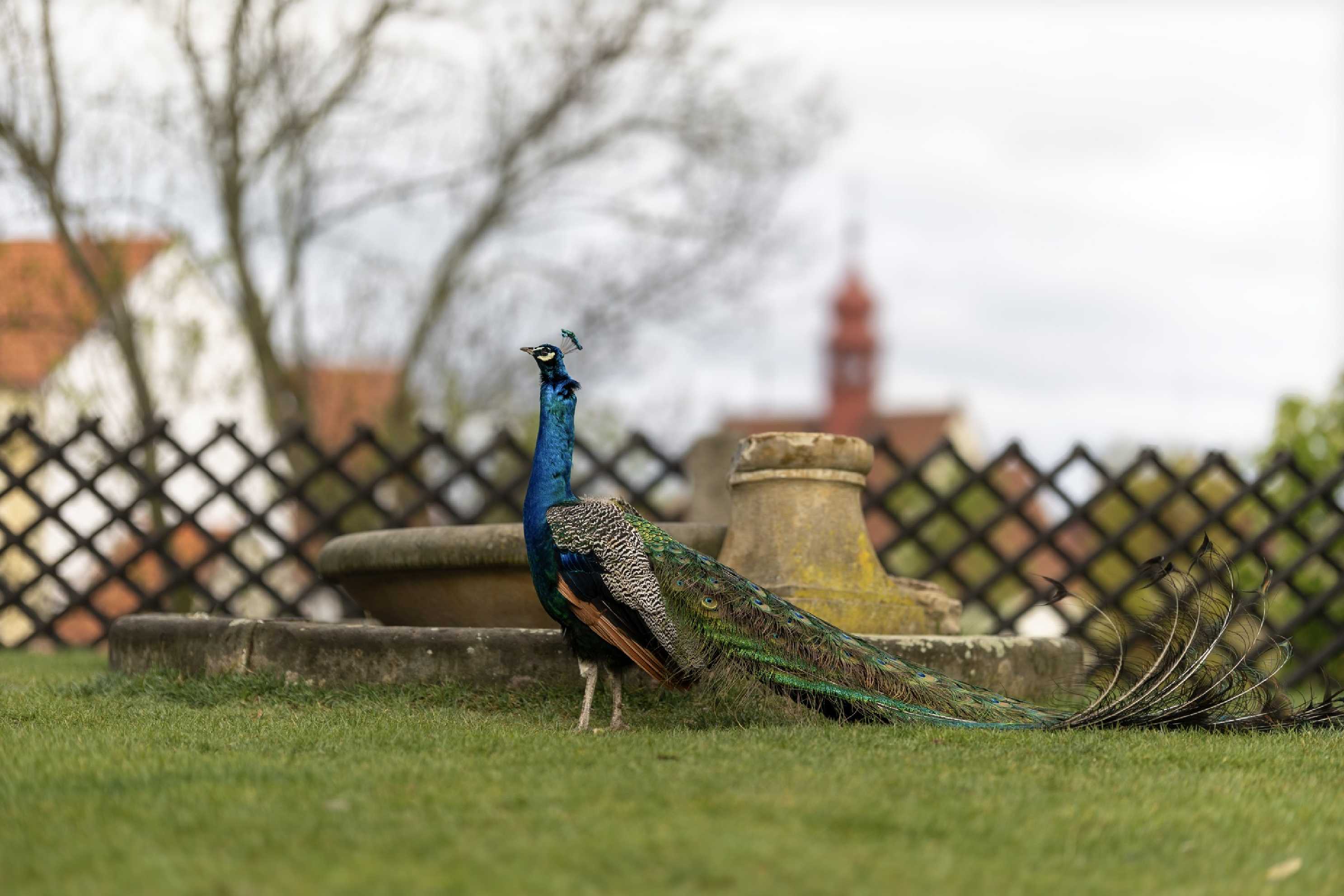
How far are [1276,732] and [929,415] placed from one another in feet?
173

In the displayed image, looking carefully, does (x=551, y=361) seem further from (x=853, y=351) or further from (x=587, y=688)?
(x=853, y=351)

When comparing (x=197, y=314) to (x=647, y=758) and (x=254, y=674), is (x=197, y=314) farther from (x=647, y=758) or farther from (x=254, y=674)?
(x=647, y=758)

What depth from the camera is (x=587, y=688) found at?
5105 millimetres

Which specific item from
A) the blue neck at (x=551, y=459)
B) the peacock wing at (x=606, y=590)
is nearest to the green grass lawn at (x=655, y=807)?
the peacock wing at (x=606, y=590)

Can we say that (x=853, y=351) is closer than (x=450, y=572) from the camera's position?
No

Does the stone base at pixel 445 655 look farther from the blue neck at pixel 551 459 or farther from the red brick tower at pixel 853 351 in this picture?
the red brick tower at pixel 853 351

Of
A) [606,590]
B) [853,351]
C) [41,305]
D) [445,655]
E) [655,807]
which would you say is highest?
[853,351]

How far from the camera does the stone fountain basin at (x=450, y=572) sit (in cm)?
642

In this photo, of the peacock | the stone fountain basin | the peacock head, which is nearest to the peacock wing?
the peacock

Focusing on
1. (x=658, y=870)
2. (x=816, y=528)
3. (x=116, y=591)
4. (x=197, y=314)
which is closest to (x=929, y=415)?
(x=116, y=591)

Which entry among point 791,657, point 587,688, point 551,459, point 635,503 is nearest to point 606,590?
point 587,688

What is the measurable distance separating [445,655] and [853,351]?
7701 centimetres

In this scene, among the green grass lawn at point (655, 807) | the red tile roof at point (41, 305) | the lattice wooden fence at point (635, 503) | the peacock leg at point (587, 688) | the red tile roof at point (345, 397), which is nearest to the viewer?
the green grass lawn at point (655, 807)

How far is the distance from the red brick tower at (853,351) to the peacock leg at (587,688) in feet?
235
